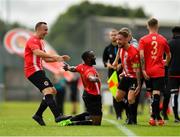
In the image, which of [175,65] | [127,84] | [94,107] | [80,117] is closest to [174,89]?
[175,65]

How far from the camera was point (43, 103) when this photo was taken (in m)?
16.7

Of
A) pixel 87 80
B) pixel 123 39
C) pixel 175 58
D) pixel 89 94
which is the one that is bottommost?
pixel 89 94

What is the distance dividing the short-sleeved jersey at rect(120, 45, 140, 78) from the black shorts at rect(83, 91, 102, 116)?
834mm

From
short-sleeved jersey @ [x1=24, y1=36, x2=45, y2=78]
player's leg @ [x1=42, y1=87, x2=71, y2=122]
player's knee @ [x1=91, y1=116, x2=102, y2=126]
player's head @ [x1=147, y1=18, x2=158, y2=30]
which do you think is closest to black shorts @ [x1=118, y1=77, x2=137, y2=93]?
player's knee @ [x1=91, y1=116, x2=102, y2=126]

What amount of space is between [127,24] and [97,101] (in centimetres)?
3506

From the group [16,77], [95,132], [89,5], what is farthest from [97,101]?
[89,5]

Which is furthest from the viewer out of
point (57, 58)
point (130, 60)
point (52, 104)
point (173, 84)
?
point (173, 84)

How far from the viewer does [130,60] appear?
16531 mm

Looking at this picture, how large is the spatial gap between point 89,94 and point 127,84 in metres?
0.82

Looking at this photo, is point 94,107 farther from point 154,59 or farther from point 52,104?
point 154,59

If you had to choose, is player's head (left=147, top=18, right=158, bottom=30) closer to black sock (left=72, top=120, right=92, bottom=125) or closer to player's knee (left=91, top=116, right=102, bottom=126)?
player's knee (left=91, top=116, right=102, bottom=126)

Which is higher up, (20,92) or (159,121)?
(159,121)

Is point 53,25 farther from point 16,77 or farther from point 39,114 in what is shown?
point 39,114

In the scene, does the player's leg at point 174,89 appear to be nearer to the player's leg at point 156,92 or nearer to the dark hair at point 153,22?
the player's leg at point 156,92
